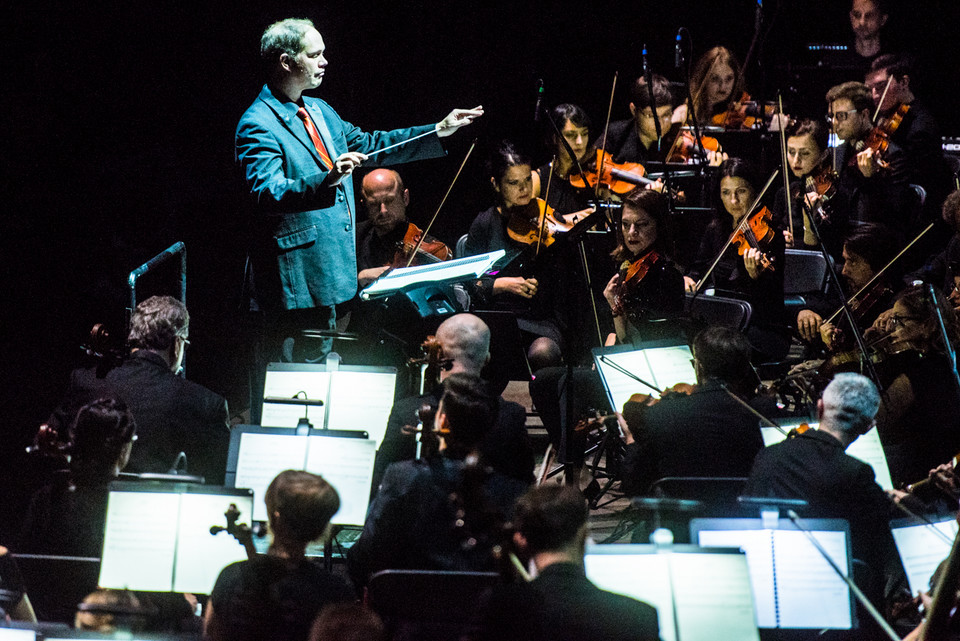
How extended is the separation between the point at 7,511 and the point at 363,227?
2.18m

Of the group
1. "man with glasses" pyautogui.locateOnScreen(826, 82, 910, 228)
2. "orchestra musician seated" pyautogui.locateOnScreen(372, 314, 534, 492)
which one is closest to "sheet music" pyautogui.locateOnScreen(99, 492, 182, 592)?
"orchestra musician seated" pyautogui.locateOnScreen(372, 314, 534, 492)

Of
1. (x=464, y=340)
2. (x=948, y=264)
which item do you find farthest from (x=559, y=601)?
(x=948, y=264)

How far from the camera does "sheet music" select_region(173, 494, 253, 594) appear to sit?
287cm

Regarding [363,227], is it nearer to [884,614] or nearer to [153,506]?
[153,506]

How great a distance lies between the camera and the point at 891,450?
3824 millimetres

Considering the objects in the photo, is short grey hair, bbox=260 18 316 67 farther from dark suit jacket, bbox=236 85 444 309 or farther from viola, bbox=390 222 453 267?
viola, bbox=390 222 453 267

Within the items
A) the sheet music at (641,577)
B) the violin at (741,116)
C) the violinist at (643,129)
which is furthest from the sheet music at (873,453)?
the violin at (741,116)

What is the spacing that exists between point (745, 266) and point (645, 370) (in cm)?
162

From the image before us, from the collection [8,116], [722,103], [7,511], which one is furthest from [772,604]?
[722,103]

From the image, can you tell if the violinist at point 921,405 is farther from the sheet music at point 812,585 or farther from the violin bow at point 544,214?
the violin bow at point 544,214

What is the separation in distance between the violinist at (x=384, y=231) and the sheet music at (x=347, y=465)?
1.96 metres

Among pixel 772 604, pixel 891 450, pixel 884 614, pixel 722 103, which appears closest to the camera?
pixel 772 604

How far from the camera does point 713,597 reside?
2.54 meters

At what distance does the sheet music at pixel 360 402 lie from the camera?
388 cm
